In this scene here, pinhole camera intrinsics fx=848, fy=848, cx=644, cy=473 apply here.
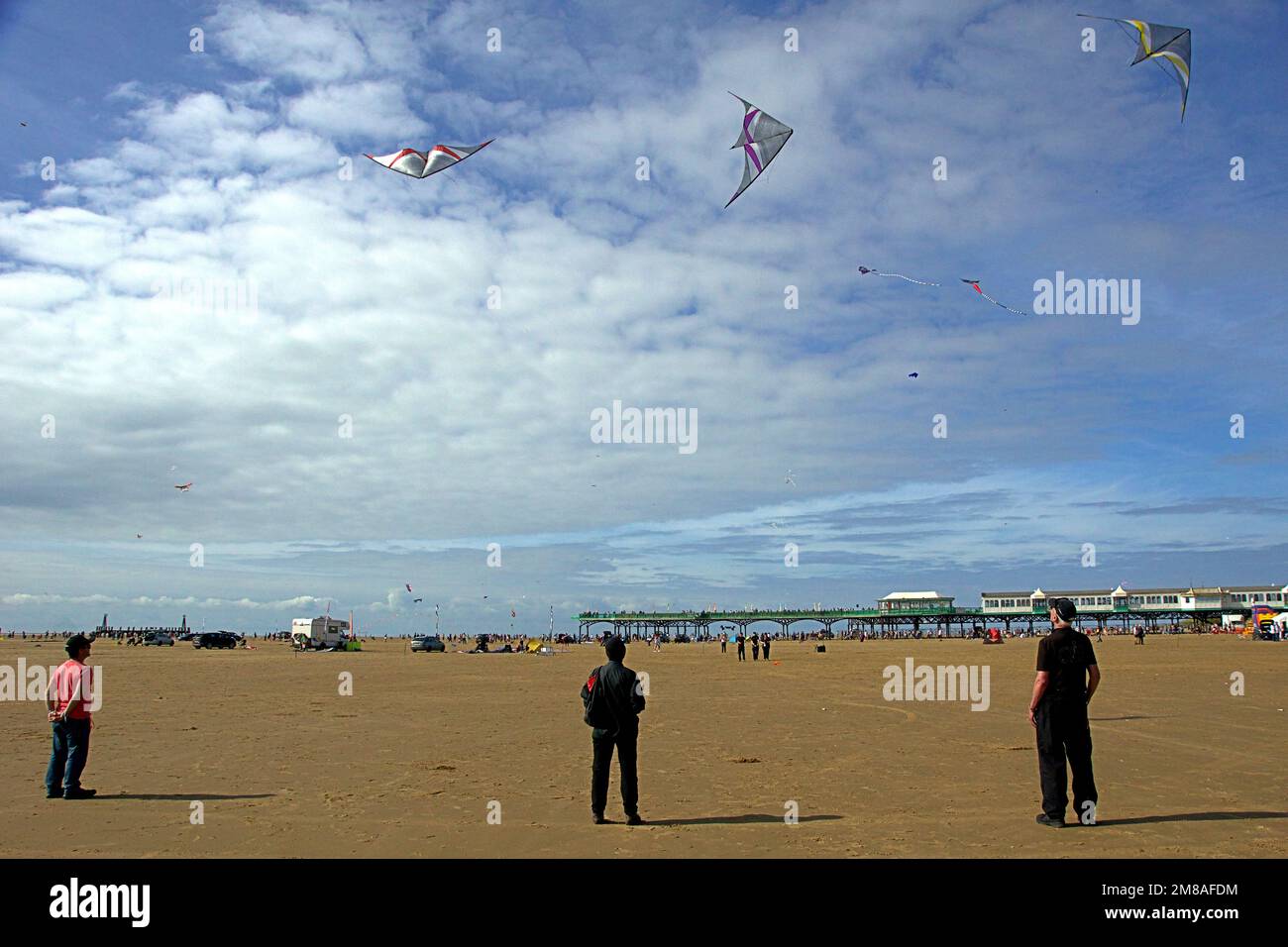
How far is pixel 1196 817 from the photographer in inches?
341

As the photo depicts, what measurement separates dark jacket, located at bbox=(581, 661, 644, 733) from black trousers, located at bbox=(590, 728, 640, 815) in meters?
0.11

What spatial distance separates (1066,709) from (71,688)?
36.3 ft

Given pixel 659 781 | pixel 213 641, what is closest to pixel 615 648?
pixel 659 781

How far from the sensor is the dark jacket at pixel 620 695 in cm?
908

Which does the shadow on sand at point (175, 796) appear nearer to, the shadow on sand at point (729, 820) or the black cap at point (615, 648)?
the black cap at point (615, 648)

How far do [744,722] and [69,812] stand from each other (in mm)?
12523

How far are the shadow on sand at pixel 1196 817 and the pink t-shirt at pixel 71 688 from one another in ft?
36.8

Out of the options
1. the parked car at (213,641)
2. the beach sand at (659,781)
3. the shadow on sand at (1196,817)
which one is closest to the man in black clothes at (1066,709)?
the shadow on sand at (1196,817)

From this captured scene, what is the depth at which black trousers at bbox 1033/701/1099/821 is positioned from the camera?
27.5 ft

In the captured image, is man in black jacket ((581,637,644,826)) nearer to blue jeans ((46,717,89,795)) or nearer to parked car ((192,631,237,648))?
blue jeans ((46,717,89,795))
